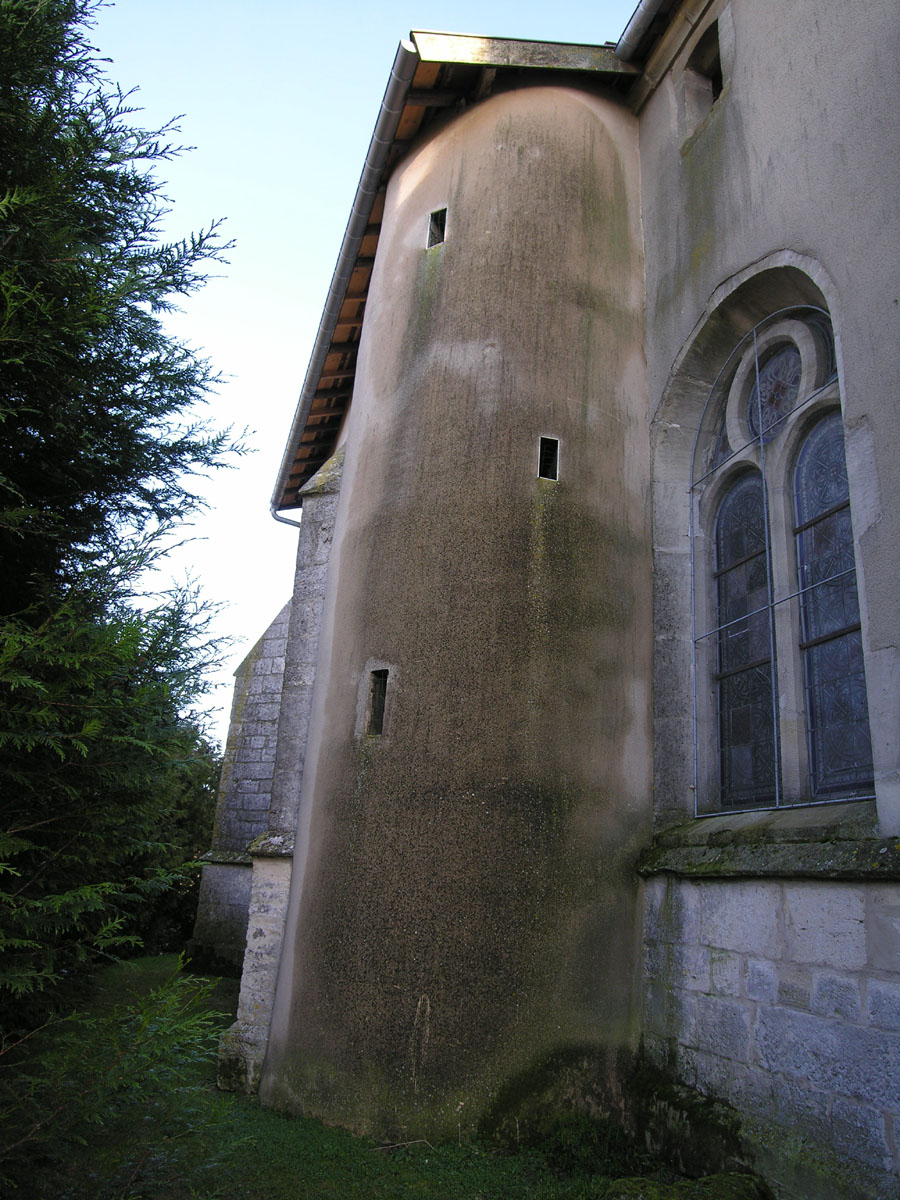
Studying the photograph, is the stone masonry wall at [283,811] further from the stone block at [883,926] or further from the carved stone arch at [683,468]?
the stone block at [883,926]

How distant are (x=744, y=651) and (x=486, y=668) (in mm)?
1770

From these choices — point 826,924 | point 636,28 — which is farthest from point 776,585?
point 636,28

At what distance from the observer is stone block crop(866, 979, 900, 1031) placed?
149 inches

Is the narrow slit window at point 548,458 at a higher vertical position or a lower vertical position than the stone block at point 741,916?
higher

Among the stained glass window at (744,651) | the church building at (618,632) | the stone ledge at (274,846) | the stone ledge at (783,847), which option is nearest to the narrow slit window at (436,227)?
the church building at (618,632)

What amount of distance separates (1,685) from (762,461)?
4.87m

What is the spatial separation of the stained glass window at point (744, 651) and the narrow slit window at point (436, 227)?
3668mm

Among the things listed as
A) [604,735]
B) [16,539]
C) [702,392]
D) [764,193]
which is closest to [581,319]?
[702,392]

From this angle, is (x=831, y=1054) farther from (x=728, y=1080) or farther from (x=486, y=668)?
(x=486, y=668)

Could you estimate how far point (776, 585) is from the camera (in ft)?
18.0

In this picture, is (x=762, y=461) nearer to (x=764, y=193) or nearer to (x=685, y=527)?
(x=685, y=527)

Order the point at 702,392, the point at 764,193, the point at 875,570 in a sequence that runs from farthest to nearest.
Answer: the point at 702,392
the point at 764,193
the point at 875,570

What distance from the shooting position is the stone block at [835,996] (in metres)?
3.99

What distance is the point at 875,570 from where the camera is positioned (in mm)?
4344
